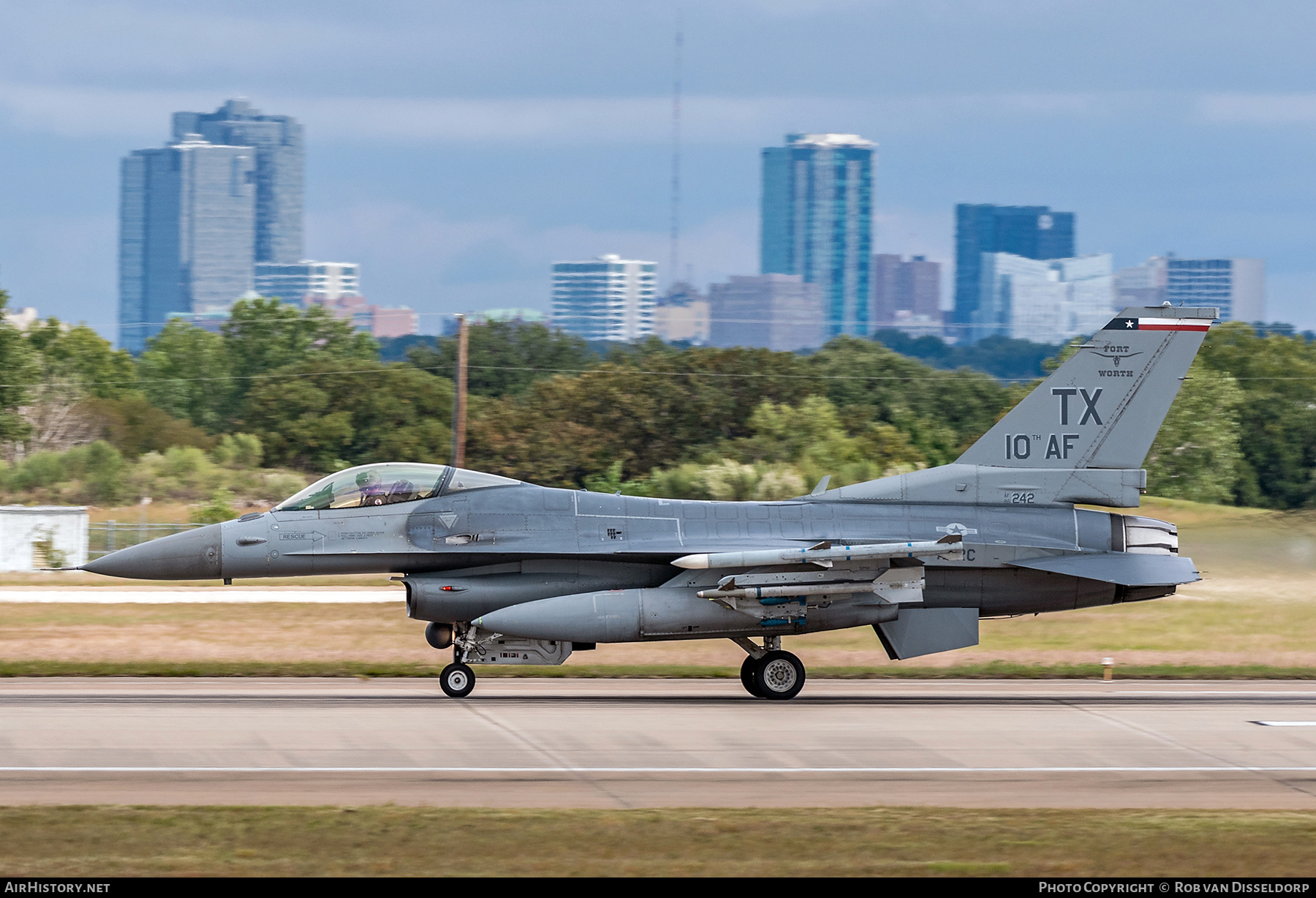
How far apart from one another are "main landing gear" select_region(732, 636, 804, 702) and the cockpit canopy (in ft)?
12.6

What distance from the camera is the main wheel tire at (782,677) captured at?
17.7m

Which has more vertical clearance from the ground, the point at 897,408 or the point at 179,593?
the point at 897,408

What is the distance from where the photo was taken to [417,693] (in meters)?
17.8

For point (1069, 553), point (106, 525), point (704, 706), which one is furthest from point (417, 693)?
point (106, 525)

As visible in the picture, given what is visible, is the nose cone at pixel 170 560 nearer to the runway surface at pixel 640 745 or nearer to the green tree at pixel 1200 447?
the runway surface at pixel 640 745

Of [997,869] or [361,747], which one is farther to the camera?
[361,747]

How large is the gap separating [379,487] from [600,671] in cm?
462

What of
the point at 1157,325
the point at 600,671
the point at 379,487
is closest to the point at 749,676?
the point at 600,671

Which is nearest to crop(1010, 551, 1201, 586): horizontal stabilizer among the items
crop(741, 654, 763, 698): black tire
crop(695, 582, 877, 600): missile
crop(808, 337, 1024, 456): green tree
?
crop(695, 582, 877, 600): missile

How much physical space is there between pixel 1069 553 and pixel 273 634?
1319 cm

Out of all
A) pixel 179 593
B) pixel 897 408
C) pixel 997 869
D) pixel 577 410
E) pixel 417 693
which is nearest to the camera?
pixel 997 869

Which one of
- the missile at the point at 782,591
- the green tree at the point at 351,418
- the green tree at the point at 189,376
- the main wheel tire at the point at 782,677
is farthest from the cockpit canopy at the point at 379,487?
the green tree at the point at 189,376

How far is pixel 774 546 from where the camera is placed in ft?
58.0

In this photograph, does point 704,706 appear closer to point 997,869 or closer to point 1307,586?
point 997,869
